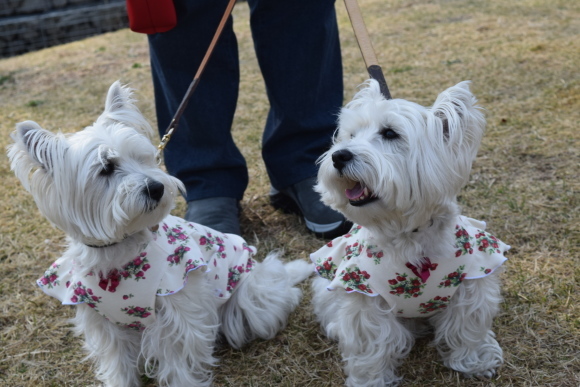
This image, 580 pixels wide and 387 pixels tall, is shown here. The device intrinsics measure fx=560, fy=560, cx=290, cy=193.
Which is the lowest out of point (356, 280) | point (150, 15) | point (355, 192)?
point (356, 280)

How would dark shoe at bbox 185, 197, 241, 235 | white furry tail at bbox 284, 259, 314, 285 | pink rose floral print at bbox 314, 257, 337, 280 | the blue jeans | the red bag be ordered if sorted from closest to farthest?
pink rose floral print at bbox 314, 257, 337, 280 < the red bag < white furry tail at bbox 284, 259, 314, 285 < the blue jeans < dark shoe at bbox 185, 197, 241, 235

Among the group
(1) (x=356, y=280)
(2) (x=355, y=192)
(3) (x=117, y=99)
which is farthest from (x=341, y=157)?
(3) (x=117, y=99)

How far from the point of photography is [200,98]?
3.17 meters

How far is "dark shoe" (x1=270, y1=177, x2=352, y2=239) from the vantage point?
3.24 metres

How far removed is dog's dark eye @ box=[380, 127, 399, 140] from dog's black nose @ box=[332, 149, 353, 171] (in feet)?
0.52

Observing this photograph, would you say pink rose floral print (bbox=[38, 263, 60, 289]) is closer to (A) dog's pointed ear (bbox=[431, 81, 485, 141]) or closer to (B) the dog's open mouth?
(B) the dog's open mouth

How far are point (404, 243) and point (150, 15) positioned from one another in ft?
5.00

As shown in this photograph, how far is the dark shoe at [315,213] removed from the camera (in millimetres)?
3242

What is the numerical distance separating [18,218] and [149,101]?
264cm

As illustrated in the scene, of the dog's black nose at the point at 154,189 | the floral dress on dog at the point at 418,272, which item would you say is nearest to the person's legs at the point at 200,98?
the dog's black nose at the point at 154,189

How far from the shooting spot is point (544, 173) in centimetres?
362

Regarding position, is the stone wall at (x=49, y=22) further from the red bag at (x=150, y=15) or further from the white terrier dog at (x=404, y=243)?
the white terrier dog at (x=404, y=243)

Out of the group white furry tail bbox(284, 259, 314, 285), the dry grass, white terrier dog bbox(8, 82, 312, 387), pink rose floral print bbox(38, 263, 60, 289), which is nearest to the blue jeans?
the dry grass

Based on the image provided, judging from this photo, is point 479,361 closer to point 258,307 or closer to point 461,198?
point 258,307
